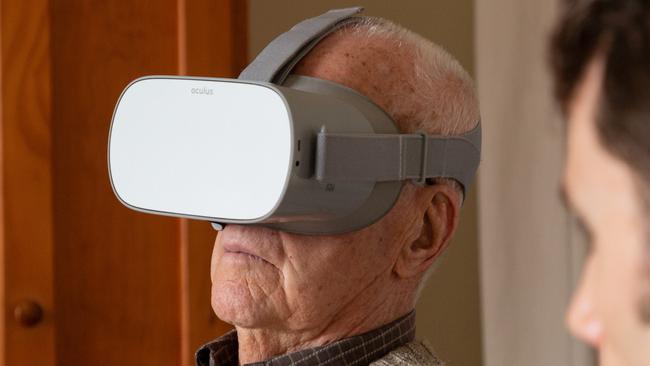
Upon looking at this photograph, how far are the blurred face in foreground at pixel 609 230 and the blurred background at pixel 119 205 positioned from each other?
92 cm

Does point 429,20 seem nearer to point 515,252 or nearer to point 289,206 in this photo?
point 515,252

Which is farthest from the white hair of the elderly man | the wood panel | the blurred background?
the wood panel

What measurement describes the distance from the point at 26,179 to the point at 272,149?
26.8 inches

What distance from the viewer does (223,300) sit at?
133 cm

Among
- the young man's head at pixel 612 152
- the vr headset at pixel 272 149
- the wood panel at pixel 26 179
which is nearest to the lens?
the young man's head at pixel 612 152

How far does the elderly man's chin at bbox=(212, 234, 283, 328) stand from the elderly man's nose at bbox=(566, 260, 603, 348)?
2.31 ft

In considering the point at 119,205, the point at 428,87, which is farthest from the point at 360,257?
the point at 119,205

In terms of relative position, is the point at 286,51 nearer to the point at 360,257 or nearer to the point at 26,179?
the point at 360,257

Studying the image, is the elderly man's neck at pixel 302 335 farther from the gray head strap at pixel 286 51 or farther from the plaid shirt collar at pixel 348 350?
the gray head strap at pixel 286 51

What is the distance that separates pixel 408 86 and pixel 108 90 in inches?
25.6

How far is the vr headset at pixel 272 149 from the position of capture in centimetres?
119

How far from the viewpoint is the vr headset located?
119 cm

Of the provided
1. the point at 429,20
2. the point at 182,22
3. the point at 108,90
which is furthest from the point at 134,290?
the point at 429,20

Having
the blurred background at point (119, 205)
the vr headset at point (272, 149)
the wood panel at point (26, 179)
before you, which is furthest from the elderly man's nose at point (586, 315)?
the wood panel at point (26, 179)
